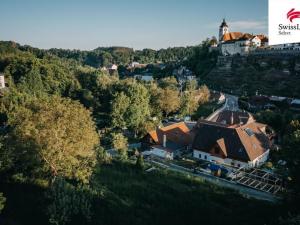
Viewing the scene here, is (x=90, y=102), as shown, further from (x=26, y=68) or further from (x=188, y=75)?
(x=188, y=75)

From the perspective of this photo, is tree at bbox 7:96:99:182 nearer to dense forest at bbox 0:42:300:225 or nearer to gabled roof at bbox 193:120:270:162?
dense forest at bbox 0:42:300:225

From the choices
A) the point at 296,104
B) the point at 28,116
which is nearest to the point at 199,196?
the point at 28,116

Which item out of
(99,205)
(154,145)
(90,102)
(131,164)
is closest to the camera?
(99,205)

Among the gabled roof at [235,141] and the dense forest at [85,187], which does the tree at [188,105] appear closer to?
the gabled roof at [235,141]

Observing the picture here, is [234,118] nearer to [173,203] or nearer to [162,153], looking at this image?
[162,153]

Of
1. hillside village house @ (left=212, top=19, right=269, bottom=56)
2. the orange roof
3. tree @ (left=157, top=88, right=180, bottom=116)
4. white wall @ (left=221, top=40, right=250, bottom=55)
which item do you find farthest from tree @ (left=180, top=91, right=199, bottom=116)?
the orange roof

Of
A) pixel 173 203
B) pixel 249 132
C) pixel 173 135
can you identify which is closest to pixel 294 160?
pixel 173 203
